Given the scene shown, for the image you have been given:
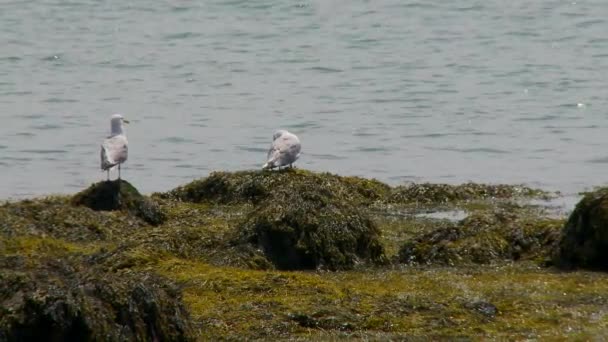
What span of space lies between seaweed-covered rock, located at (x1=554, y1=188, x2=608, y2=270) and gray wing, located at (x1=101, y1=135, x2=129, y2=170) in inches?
217

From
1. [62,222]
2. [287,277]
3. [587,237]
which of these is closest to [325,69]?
[62,222]

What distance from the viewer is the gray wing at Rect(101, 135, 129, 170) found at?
552 inches

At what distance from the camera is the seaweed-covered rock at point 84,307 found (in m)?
7.13

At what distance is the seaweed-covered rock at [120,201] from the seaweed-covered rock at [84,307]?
4881 millimetres

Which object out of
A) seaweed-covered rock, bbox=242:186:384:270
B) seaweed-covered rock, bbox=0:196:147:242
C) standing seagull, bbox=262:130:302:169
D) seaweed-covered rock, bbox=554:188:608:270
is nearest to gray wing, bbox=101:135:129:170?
standing seagull, bbox=262:130:302:169

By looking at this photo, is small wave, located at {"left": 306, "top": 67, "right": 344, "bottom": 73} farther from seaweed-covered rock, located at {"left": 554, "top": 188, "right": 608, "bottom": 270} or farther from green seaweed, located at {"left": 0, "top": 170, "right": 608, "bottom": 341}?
seaweed-covered rock, located at {"left": 554, "top": 188, "right": 608, "bottom": 270}

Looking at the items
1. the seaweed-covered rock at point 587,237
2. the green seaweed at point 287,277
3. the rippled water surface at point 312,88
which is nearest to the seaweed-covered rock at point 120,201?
the green seaweed at point 287,277

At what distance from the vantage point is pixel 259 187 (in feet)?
46.0

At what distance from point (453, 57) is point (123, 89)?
710 cm

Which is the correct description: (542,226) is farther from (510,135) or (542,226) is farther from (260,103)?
(260,103)

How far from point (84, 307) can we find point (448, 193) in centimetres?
777

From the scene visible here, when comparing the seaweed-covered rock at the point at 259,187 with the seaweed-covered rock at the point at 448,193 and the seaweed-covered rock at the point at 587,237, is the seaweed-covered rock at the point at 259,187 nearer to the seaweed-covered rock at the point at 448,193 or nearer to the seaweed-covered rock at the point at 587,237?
the seaweed-covered rock at the point at 448,193

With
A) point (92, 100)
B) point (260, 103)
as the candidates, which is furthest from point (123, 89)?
point (260, 103)

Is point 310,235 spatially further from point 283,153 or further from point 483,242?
point 283,153
